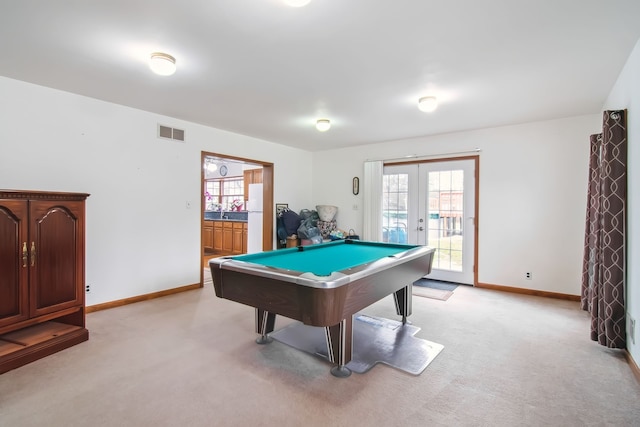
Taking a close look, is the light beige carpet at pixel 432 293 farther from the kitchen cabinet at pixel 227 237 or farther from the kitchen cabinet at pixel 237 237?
the kitchen cabinet at pixel 227 237

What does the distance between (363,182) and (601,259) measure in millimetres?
3663

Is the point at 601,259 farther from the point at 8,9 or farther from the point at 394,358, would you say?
the point at 8,9

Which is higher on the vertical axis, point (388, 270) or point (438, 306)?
point (388, 270)

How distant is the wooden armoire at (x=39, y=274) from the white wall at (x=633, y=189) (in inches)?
173

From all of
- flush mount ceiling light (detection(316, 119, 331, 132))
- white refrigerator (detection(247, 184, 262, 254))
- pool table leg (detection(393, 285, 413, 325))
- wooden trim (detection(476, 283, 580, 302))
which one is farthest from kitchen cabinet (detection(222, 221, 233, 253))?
wooden trim (detection(476, 283, 580, 302))

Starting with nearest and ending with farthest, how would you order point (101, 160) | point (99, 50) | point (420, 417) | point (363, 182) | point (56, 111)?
point (420, 417)
point (99, 50)
point (56, 111)
point (101, 160)
point (363, 182)

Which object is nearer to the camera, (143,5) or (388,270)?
(143,5)

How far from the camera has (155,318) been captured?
128 inches

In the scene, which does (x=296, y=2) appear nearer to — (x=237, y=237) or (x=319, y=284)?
(x=319, y=284)

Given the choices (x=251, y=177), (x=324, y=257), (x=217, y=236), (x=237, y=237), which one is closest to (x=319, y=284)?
(x=324, y=257)

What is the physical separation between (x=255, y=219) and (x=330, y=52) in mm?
4195

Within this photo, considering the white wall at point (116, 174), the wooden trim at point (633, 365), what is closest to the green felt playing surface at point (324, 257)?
the wooden trim at point (633, 365)

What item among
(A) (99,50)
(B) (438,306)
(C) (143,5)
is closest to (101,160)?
(A) (99,50)

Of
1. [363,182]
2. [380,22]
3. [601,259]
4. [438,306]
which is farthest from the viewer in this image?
[363,182]
